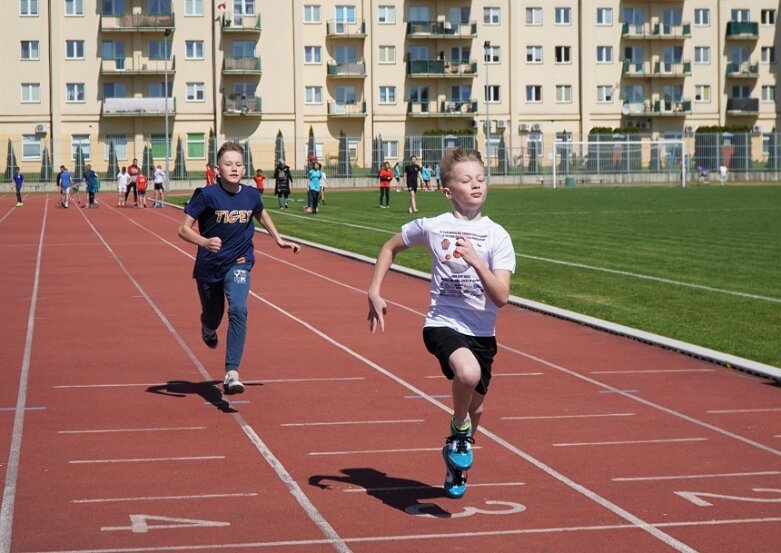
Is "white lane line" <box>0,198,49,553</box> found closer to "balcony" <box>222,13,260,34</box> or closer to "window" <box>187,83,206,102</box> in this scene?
"balcony" <box>222,13,260,34</box>

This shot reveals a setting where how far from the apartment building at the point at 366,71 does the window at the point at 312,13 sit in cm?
9

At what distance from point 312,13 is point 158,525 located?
81208 mm

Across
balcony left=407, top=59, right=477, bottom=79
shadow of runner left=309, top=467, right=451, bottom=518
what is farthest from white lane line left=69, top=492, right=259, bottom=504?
balcony left=407, top=59, right=477, bottom=79

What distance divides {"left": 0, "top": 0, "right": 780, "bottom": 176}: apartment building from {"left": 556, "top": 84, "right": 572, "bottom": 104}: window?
149mm

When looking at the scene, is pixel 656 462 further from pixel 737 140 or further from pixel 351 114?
pixel 351 114

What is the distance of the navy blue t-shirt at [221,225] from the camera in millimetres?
10195

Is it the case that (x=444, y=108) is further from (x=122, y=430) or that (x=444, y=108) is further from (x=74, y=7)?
(x=122, y=430)

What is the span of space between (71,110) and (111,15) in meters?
6.31

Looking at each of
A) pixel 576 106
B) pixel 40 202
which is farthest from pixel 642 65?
pixel 40 202

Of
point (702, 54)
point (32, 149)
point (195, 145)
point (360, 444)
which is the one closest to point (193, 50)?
point (195, 145)

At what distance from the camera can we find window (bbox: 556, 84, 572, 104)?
89188 millimetres

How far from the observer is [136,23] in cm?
8162

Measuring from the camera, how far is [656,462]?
7926mm

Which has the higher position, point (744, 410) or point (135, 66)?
point (135, 66)
